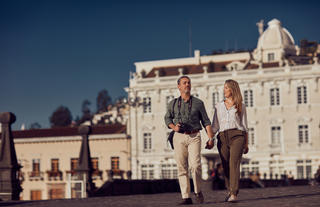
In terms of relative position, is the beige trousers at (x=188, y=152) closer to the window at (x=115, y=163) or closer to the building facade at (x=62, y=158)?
the building facade at (x=62, y=158)

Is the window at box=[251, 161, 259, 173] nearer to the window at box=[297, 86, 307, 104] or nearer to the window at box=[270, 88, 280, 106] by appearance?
the window at box=[270, 88, 280, 106]

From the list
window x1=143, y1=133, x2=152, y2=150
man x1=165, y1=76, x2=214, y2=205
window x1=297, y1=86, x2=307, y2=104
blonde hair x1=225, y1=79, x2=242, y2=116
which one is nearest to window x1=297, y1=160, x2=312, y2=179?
window x1=297, y1=86, x2=307, y2=104

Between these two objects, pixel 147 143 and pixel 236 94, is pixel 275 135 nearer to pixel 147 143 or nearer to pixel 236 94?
pixel 147 143

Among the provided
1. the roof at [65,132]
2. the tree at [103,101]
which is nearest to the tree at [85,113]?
the tree at [103,101]

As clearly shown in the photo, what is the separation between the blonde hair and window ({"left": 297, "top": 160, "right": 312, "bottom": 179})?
4945cm

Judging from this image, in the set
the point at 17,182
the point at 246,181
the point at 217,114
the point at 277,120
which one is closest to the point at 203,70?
the point at 277,120

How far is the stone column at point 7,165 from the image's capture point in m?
18.5

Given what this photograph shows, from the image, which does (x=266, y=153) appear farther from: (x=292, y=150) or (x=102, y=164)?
(x=102, y=164)

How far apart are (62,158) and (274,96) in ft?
65.2

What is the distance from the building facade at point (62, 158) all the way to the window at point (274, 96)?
13101 millimetres

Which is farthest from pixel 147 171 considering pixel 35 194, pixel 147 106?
pixel 35 194

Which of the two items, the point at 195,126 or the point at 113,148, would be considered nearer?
the point at 195,126

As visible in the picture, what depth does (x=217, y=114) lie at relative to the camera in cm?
1113

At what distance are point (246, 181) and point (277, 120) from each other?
31166 mm
